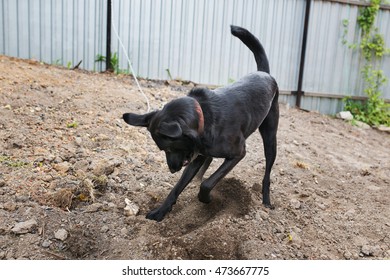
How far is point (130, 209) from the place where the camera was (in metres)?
4.26

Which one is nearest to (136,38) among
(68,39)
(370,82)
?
(68,39)

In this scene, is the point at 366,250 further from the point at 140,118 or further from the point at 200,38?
the point at 200,38

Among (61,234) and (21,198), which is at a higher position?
(21,198)

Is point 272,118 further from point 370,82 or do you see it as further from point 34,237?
point 370,82

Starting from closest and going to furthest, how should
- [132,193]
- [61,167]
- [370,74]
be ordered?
[132,193]
[61,167]
[370,74]

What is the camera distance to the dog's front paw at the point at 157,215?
4188 mm

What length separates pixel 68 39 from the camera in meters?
8.09

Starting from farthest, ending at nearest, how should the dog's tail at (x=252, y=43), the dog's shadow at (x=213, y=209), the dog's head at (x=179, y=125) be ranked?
1. the dog's tail at (x=252, y=43)
2. the dog's shadow at (x=213, y=209)
3. the dog's head at (x=179, y=125)

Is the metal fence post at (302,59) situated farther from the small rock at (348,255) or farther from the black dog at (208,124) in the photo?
the small rock at (348,255)

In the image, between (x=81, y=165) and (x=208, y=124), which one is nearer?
(x=208, y=124)

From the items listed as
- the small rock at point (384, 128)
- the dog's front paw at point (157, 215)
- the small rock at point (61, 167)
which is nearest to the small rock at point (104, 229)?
the dog's front paw at point (157, 215)

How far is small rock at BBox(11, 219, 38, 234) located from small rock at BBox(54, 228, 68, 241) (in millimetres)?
190

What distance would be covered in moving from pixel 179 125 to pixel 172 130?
10 centimetres

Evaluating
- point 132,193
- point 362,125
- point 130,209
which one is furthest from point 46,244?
point 362,125
